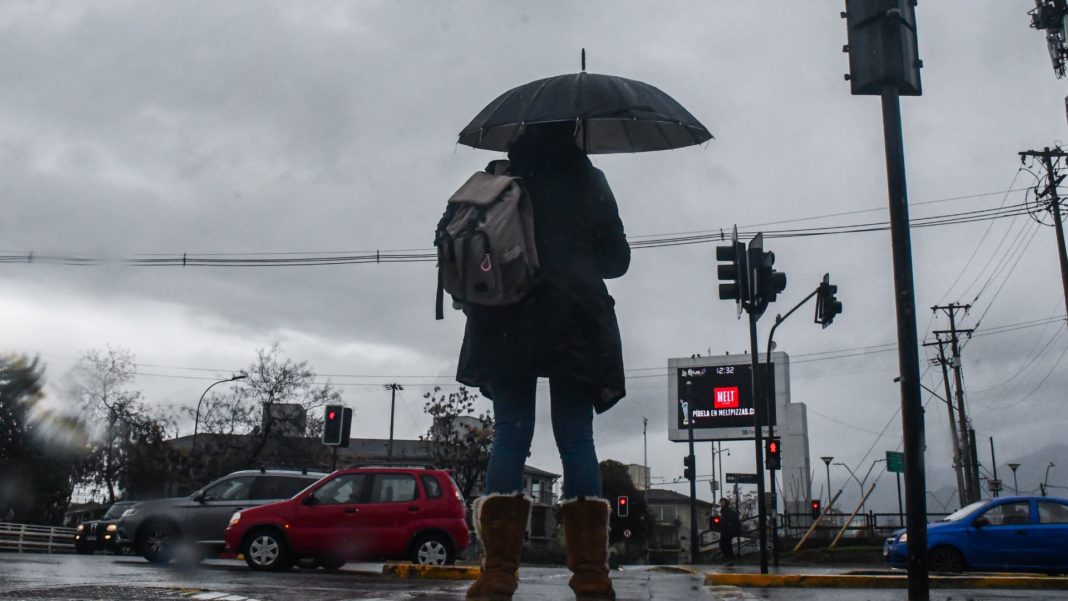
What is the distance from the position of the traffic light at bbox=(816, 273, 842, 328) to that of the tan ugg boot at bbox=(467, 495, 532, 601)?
14.4 meters

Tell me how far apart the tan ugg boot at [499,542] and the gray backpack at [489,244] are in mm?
722

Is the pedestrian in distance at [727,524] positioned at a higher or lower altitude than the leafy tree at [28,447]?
lower

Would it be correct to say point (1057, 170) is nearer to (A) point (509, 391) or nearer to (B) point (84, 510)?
(A) point (509, 391)

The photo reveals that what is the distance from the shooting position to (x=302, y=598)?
12.6ft

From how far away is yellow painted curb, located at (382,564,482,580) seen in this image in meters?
9.31

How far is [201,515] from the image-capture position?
15.9 m

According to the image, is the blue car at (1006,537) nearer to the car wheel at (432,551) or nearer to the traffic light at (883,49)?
the car wheel at (432,551)

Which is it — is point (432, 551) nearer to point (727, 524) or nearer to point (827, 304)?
point (827, 304)

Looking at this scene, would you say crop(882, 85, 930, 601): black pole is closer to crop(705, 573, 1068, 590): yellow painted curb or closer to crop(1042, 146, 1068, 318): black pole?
crop(705, 573, 1068, 590): yellow painted curb

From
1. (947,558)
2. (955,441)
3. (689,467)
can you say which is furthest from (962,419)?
(947,558)

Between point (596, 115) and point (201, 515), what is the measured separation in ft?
45.0

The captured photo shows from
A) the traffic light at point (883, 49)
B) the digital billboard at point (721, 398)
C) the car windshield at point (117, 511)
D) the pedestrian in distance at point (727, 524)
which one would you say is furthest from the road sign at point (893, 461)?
the traffic light at point (883, 49)

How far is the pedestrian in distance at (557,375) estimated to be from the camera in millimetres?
3531

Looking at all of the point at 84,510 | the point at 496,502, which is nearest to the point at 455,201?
the point at 496,502
